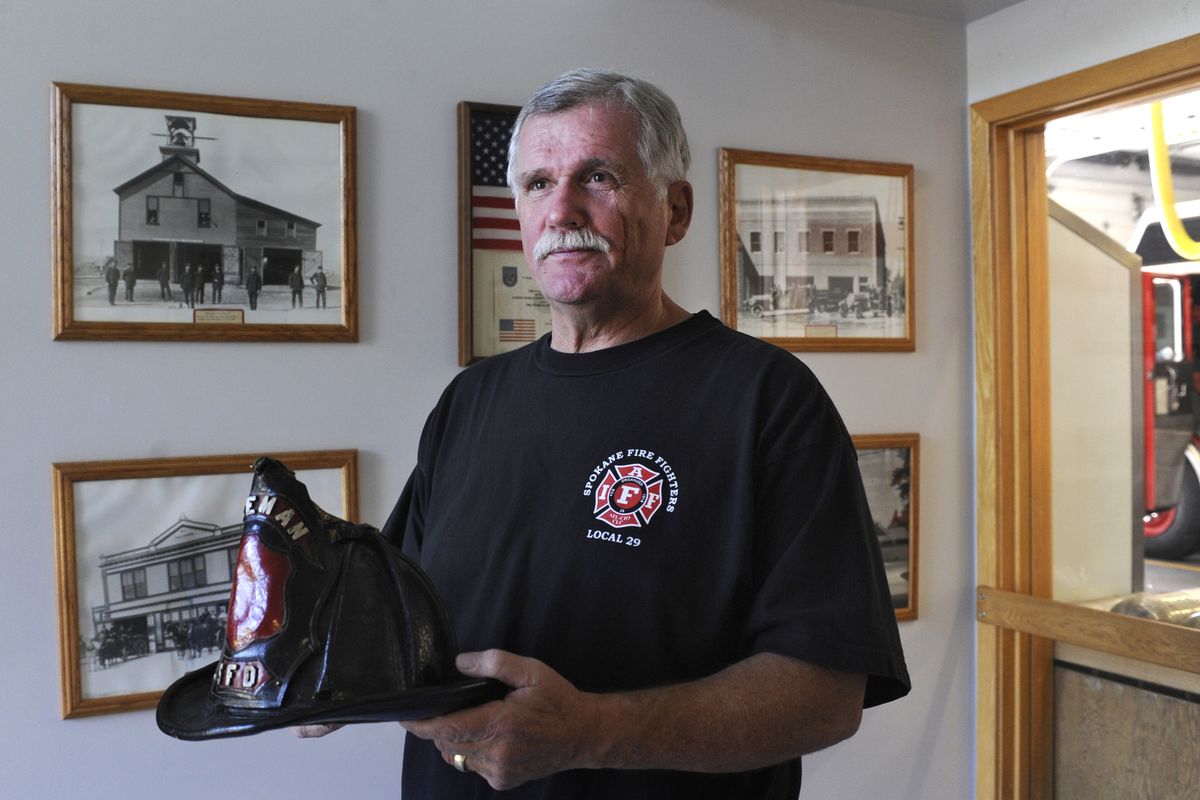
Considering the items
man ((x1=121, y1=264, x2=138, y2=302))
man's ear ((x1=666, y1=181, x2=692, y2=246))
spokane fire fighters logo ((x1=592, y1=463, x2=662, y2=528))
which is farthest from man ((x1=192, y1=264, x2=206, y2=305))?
spokane fire fighters logo ((x1=592, y1=463, x2=662, y2=528))

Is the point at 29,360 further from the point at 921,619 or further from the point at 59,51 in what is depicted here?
the point at 921,619

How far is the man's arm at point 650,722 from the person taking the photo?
984 mm

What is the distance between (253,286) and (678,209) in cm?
112

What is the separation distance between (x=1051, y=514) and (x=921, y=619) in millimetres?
460

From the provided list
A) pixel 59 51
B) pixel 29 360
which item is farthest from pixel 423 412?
pixel 59 51

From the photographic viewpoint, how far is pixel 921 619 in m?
2.95

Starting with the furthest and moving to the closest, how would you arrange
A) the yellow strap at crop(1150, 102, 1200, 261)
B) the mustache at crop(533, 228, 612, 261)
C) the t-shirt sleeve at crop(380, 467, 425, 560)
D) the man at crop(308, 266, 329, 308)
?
the yellow strap at crop(1150, 102, 1200, 261)
the man at crop(308, 266, 329, 308)
the t-shirt sleeve at crop(380, 467, 425, 560)
the mustache at crop(533, 228, 612, 261)

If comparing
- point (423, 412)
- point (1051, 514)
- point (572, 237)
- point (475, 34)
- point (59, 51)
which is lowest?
point (1051, 514)

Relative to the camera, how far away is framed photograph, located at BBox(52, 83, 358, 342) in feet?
6.85

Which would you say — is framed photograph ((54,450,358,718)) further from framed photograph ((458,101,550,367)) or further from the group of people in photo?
framed photograph ((458,101,550,367))

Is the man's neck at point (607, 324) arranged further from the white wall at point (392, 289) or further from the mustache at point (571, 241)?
the white wall at point (392, 289)

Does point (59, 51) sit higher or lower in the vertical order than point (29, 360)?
higher

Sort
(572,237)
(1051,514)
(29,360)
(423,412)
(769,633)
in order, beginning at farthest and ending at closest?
(1051,514)
(423,412)
(29,360)
(572,237)
(769,633)

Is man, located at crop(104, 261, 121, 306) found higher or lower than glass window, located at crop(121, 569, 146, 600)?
higher
